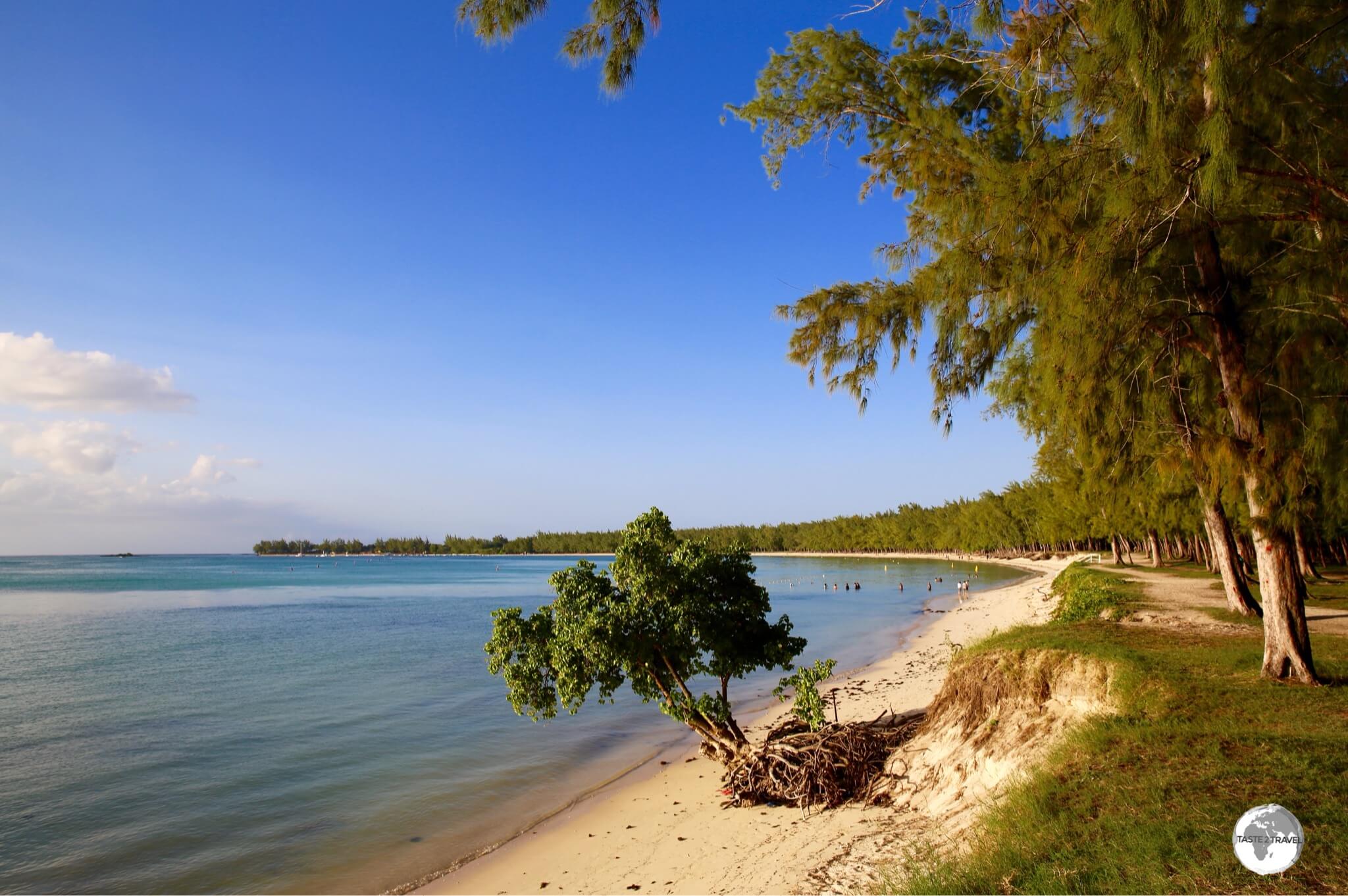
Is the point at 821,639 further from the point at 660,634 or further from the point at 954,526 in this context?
the point at 954,526

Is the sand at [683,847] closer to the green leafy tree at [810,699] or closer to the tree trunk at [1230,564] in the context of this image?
the green leafy tree at [810,699]

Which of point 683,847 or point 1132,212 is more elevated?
point 1132,212

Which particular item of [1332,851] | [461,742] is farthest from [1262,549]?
[461,742]

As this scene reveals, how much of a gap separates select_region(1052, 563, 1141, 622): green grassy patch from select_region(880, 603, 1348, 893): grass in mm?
Answer: 9889

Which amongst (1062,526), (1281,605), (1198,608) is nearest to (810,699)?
(1281,605)

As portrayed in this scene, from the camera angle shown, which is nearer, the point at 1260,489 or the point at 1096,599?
the point at 1260,489

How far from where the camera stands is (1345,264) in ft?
25.1

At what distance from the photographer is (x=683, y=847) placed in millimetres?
10734

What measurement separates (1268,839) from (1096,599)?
72.5 feet

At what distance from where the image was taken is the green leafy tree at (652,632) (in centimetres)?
1259

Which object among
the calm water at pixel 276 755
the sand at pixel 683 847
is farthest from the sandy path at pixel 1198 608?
the calm water at pixel 276 755

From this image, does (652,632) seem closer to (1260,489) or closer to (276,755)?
(1260,489)

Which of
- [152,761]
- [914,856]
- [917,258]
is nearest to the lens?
[914,856]

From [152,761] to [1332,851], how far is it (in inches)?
901
